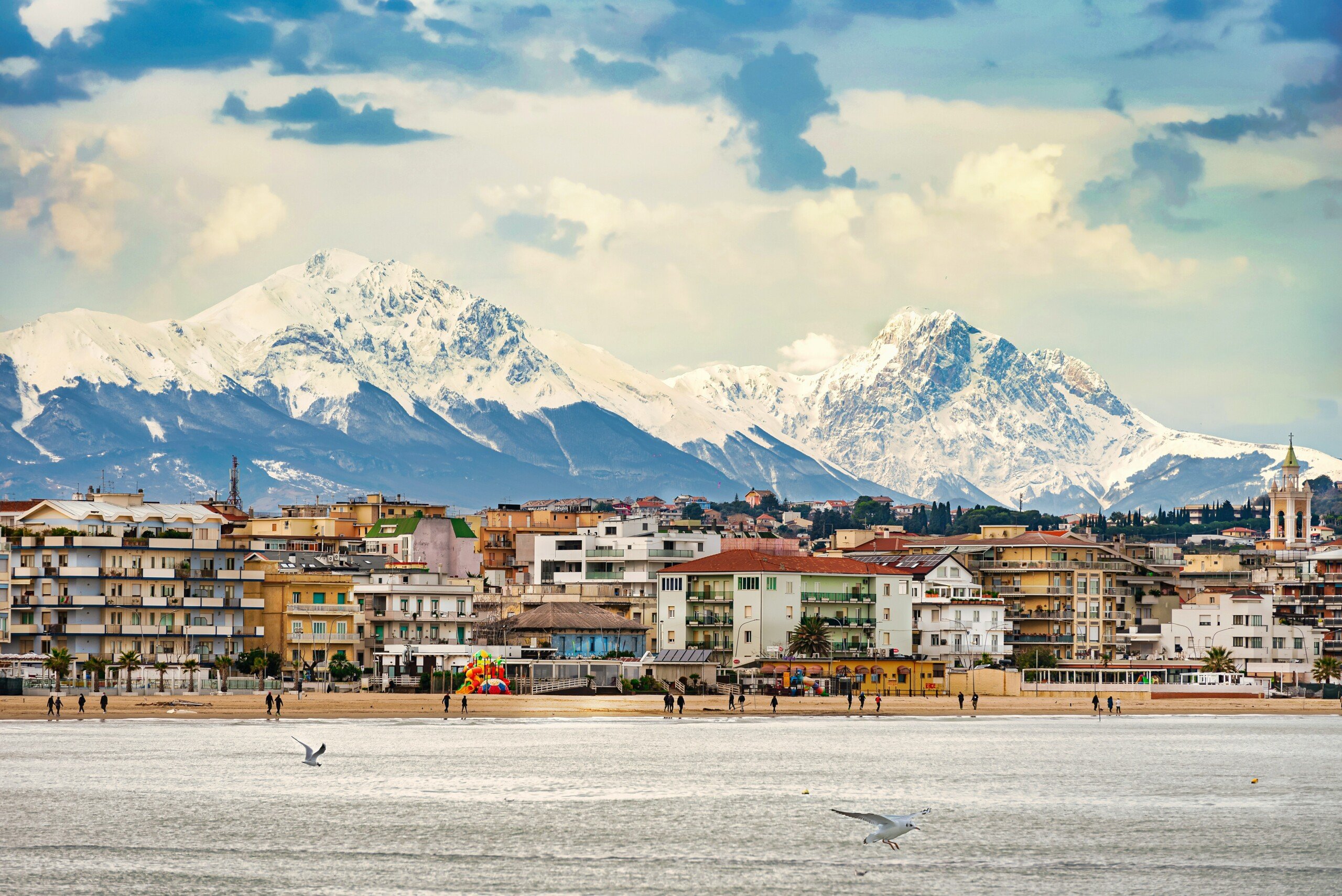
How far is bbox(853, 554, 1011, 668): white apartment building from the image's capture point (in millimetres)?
149500

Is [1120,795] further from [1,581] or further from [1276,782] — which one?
[1,581]

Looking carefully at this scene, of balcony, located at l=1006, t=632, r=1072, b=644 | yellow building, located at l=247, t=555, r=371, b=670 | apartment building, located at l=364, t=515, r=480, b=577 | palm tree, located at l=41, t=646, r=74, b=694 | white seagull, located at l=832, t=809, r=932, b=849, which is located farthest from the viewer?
apartment building, located at l=364, t=515, r=480, b=577

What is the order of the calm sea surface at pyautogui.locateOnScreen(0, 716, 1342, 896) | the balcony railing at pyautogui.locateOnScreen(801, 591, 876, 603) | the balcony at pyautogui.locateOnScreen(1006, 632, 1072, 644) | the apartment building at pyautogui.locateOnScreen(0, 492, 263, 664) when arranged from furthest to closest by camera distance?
the balcony at pyautogui.locateOnScreen(1006, 632, 1072, 644)
the balcony railing at pyautogui.locateOnScreen(801, 591, 876, 603)
the apartment building at pyautogui.locateOnScreen(0, 492, 263, 664)
the calm sea surface at pyautogui.locateOnScreen(0, 716, 1342, 896)

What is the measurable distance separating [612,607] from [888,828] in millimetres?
100654

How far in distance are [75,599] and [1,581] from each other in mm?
4344

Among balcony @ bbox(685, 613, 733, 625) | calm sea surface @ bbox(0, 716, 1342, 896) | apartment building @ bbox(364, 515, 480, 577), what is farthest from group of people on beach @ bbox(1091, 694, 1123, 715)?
apartment building @ bbox(364, 515, 480, 577)

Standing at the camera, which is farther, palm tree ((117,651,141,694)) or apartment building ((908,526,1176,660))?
apartment building ((908,526,1176,660))

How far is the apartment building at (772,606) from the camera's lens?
5428 inches

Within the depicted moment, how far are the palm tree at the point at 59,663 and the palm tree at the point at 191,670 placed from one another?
662cm

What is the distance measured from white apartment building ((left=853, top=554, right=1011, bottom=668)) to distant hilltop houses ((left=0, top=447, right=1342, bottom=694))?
153 mm

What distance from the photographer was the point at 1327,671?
523 ft

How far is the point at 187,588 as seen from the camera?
132 metres

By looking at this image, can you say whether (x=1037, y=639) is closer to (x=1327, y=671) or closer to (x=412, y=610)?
(x=1327, y=671)

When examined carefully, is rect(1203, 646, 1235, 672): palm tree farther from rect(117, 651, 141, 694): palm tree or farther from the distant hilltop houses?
rect(117, 651, 141, 694): palm tree
